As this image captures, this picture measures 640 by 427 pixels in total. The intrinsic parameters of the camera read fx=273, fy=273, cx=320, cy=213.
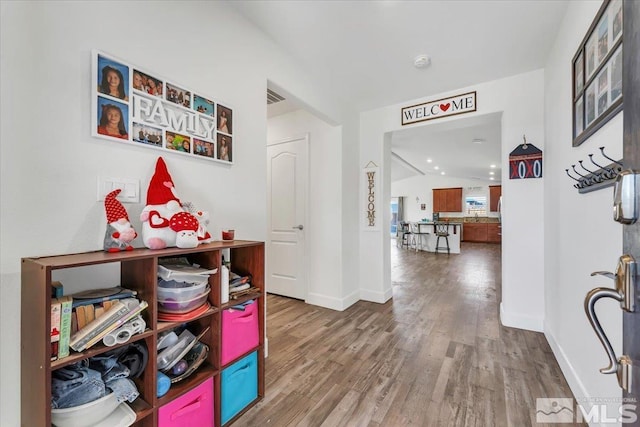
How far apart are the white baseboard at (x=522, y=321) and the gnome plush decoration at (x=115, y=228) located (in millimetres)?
3261

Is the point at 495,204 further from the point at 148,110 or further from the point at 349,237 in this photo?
the point at 148,110

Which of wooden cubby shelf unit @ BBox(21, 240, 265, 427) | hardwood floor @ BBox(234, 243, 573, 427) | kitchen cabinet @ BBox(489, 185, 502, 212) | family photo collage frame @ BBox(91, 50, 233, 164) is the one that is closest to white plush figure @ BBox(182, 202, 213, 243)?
wooden cubby shelf unit @ BBox(21, 240, 265, 427)

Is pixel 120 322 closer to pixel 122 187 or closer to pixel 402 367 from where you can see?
pixel 122 187

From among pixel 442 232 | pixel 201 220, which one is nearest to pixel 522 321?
pixel 201 220

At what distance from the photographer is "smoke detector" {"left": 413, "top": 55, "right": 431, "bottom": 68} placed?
2.44 m

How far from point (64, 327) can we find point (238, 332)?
77cm

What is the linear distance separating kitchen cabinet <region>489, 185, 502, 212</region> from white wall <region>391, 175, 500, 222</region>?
5.4 inches

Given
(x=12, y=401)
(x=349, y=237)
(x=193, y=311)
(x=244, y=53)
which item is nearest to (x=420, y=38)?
(x=244, y=53)

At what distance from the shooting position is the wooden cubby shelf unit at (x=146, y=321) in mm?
886

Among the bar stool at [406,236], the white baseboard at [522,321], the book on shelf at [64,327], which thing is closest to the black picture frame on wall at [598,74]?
the white baseboard at [522,321]

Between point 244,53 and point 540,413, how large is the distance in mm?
2961

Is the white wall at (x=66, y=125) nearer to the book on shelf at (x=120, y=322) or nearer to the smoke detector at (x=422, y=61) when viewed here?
the book on shelf at (x=120, y=322)

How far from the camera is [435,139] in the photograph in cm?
516

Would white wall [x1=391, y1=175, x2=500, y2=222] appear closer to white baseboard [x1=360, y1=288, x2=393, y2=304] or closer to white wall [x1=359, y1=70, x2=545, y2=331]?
white baseboard [x1=360, y1=288, x2=393, y2=304]
